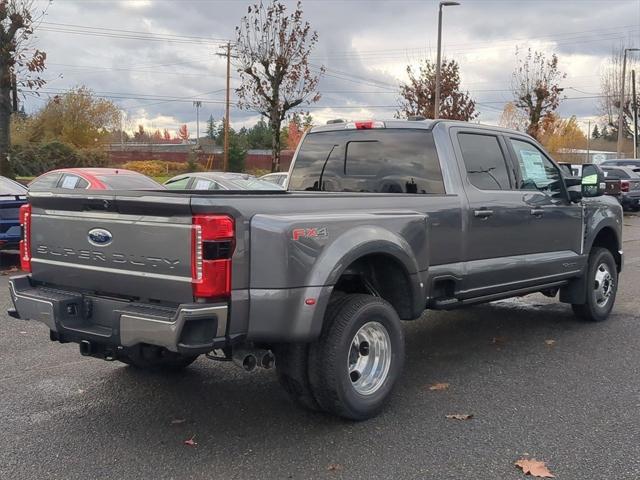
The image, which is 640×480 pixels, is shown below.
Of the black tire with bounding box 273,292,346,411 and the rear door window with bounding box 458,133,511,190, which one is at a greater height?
the rear door window with bounding box 458,133,511,190

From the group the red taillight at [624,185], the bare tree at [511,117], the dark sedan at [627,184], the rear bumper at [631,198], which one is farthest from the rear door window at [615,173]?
the bare tree at [511,117]

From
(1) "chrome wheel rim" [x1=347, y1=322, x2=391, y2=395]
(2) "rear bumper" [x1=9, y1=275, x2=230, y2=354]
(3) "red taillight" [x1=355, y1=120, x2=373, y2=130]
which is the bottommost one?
(1) "chrome wheel rim" [x1=347, y1=322, x2=391, y2=395]

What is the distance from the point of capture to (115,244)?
3.89m

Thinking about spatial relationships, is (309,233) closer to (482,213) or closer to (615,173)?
(482,213)

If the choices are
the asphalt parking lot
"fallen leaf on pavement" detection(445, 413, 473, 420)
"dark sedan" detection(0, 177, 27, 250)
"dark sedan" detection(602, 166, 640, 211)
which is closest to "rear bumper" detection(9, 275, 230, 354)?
the asphalt parking lot

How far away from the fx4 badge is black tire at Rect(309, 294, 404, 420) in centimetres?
54

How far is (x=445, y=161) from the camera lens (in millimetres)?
5281

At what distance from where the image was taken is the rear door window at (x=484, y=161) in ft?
18.0

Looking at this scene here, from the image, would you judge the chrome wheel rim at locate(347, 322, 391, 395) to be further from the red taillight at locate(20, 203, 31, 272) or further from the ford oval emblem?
the red taillight at locate(20, 203, 31, 272)

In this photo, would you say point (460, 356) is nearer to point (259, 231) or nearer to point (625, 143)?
point (259, 231)

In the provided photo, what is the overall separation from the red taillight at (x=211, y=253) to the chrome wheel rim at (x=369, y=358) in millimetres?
1097

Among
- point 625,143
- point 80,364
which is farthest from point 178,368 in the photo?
point 625,143

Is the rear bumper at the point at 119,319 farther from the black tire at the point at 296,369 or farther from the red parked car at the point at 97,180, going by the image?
the red parked car at the point at 97,180

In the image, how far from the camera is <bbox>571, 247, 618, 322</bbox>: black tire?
6.89 meters
